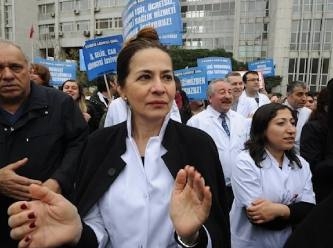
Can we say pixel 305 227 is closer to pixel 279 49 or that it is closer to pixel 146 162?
pixel 146 162

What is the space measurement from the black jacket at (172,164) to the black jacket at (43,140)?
75cm

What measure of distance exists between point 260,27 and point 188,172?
4687cm

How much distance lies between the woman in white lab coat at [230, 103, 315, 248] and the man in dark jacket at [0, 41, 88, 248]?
1.32 m

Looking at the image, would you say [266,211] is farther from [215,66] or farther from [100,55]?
[215,66]

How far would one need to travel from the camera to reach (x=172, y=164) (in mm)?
1864

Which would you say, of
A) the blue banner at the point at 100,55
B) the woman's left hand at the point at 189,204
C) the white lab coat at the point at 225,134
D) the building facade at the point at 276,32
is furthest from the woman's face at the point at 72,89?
the building facade at the point at 276,32

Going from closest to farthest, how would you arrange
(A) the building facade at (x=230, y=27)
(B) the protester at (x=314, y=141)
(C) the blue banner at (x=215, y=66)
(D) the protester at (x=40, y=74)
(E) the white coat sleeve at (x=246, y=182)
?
(E) the white coat sleeve at (x=246, y=182)
(B) the protester at (x=314, y=141)
(D) the protester at (x=40, y=74)
(C) the blue banner at (x=215, y=66)
(A) the building facade at (x=230, y=27)

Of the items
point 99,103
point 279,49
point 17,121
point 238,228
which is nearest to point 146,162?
point 17,121

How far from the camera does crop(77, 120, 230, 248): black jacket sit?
6.13 ft

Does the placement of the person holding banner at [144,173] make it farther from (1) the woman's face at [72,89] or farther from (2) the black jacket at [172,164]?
(1) the woman's face at [72,89]

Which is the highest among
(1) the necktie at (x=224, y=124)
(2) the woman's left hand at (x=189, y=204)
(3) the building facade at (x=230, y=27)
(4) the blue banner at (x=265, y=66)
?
(3) the building facade at (x=230, y=27)

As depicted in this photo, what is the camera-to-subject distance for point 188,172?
1580mm

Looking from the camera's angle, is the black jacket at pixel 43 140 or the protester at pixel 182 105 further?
the protester at pixel 182 105

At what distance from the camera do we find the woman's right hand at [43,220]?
152cm
